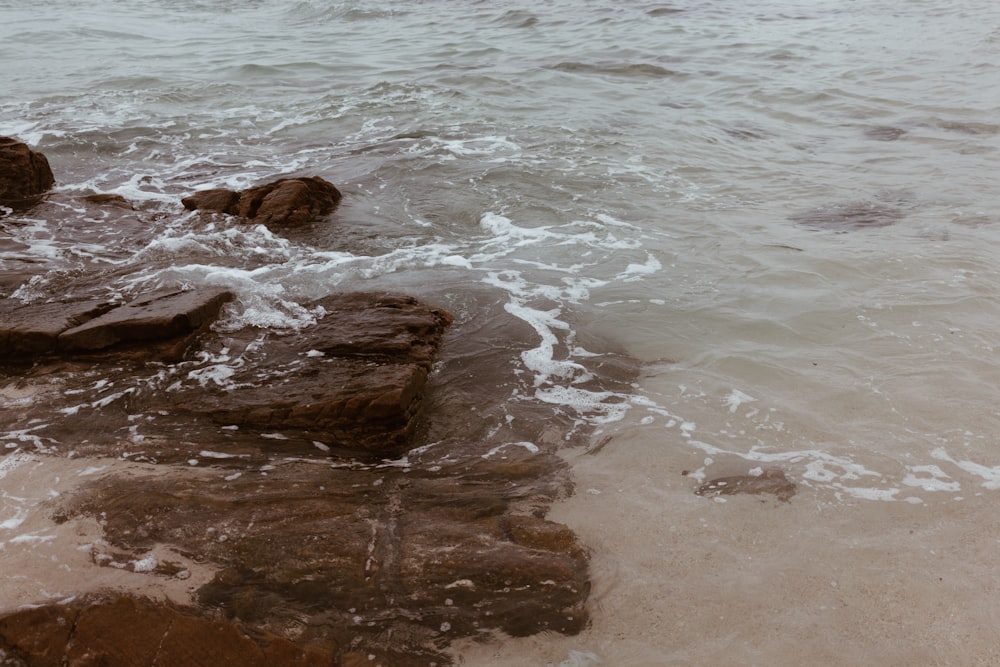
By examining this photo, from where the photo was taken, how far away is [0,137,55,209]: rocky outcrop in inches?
296

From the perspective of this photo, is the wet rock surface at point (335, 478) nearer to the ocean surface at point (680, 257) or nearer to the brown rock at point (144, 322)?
the brown rock at point (144, 322)

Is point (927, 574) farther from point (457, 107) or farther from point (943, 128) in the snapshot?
point (457, 107)

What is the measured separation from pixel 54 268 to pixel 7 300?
0.73 meters

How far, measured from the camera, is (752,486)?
391cm

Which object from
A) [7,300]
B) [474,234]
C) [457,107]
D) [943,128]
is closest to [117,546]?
[7,300]

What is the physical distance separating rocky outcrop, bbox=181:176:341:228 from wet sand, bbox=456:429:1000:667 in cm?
452

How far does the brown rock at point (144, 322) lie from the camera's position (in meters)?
4.68

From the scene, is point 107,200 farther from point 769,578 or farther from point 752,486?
point 769,578

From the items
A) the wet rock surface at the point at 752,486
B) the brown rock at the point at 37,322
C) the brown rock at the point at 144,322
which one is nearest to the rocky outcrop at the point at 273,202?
the brown rock at the point at 144,322

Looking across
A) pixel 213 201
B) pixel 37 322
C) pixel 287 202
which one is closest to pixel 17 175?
pixel 213 201

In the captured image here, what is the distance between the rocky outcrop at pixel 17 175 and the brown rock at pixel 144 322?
3557 millimetres

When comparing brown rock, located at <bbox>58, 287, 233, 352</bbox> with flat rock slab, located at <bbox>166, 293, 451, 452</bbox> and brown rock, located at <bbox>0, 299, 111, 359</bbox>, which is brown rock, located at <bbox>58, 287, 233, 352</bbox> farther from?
flat rock slab, located at <bbox>166, 293, 451, 452</bbox>

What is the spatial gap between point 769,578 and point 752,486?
2.20 ft

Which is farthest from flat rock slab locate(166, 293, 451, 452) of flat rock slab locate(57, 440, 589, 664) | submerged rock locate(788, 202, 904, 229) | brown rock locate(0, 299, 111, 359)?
submerged rock locate(788, 202, 904, 229)
